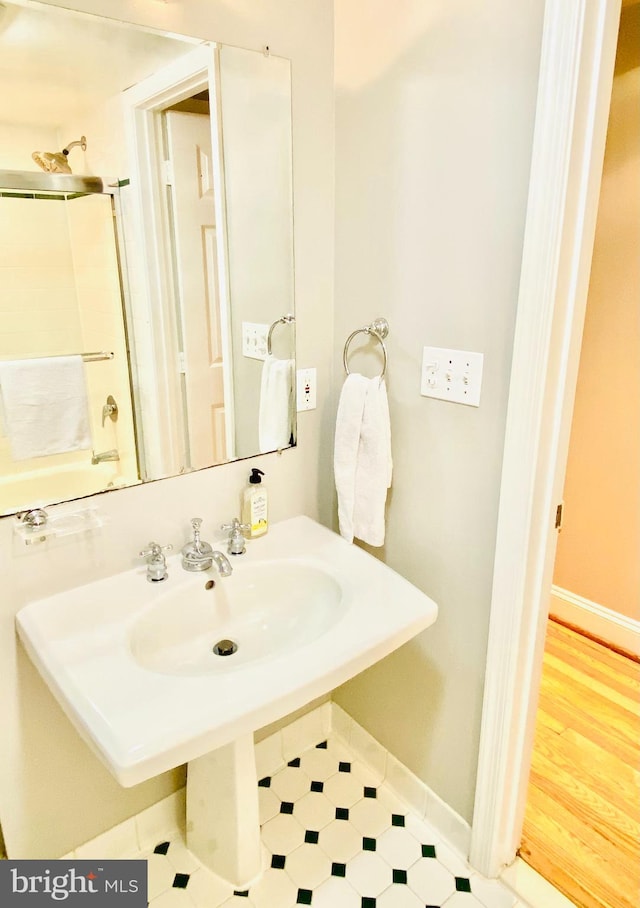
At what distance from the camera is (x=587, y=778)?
1750mm

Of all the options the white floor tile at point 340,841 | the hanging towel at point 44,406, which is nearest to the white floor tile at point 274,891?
the white floor tile at point 340,841

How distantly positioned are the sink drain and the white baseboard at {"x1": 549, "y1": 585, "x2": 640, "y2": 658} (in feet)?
4.50

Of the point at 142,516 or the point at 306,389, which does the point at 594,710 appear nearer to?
the point at 306,389

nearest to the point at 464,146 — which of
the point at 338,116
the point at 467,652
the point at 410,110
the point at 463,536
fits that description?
the point at 410,110

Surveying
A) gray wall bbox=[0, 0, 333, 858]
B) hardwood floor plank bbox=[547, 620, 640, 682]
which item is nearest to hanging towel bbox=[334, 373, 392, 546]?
gray wall bbox=[0, 0, 333, 858]

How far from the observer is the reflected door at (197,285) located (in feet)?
4.19

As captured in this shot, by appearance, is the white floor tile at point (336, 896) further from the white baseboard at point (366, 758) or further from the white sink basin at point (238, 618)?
the white sink basin at point (238, 618)

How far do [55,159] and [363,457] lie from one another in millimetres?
897

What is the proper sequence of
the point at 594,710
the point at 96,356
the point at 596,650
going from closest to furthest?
the point at 96,356, the point at 594,710, the point at 596,650

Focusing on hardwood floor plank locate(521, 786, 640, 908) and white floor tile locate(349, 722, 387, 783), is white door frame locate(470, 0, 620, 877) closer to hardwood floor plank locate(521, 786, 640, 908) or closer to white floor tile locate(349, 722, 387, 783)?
hardwood floor plank locate(521, 786, 640, 908)

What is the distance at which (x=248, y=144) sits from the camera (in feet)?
4.42

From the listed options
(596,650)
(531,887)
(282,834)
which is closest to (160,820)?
(282,834)

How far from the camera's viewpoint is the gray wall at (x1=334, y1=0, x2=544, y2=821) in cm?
111

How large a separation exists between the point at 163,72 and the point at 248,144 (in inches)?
8.9
